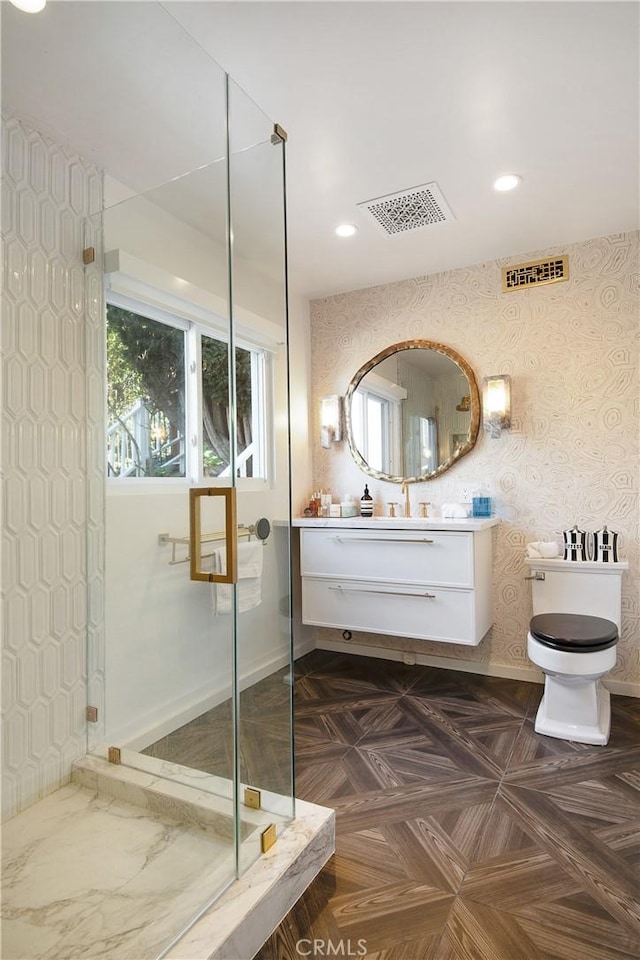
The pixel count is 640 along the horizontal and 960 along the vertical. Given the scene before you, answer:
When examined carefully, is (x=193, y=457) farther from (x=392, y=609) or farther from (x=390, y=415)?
(x=390, y=415)

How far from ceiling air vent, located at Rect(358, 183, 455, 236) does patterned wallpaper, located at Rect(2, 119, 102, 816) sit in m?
1.32

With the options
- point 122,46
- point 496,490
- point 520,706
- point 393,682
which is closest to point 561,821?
point 520,706

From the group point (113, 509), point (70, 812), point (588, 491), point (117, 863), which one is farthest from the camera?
point (588, 491)

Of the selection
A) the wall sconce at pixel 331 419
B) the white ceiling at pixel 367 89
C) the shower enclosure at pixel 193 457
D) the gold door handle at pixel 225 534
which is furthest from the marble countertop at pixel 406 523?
the white ceiling at pixel 367 89

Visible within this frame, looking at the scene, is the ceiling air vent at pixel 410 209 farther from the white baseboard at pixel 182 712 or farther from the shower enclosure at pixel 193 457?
the white baseboard at pixel 182 712

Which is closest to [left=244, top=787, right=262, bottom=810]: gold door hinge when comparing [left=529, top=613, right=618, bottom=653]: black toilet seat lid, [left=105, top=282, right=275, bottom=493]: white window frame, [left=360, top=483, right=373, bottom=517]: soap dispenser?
[left=105, top=282, right=275, bottom=493]: white window frame

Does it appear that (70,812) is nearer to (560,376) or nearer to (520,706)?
(520,706)

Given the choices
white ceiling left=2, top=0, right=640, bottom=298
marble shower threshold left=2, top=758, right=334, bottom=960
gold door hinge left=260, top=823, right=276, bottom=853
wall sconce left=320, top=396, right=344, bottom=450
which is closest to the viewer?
marble shower threshold left=2, top=758, right=334, bottom=960

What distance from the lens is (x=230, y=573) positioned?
4.73 ft

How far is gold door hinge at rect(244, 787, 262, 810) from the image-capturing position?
4.87 feet

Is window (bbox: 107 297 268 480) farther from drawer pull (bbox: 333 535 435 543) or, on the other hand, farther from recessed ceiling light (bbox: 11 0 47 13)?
drawer pull (bbox: 333 535 435 543)

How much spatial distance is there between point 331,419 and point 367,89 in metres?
2.08

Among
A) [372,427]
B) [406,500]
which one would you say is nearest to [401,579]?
[406,500]

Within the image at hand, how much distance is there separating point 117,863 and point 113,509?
101 cm
